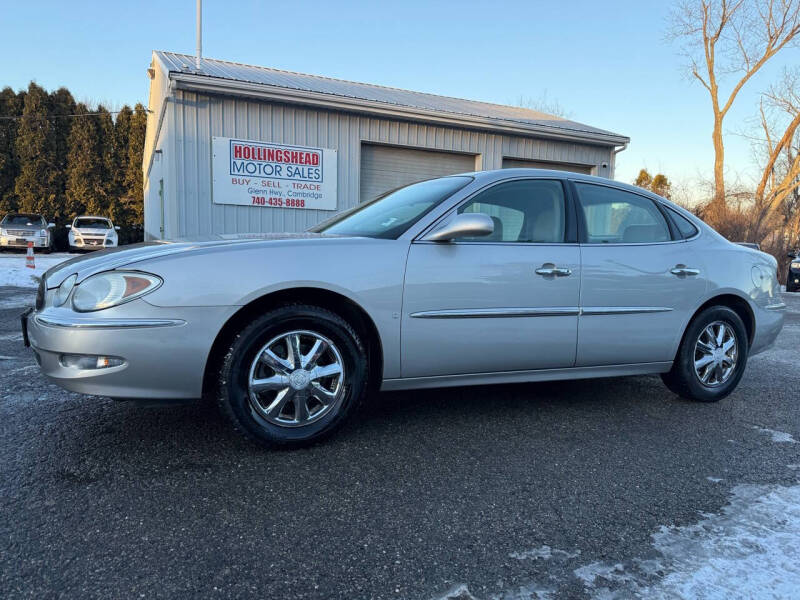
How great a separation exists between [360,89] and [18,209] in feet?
70.6

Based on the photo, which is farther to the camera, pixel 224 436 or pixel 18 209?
pixel 18 209

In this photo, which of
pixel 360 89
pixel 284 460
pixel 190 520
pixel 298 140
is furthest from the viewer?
pixel 360 89

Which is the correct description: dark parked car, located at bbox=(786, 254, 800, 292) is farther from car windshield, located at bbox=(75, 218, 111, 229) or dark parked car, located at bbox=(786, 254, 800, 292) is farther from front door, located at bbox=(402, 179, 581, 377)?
car windshield, located at bbox=(75, 218, 111, 229)

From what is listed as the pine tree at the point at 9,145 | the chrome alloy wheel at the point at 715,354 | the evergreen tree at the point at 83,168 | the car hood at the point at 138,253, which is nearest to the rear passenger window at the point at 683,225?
the chrome alloy wheel at the point at 715,354

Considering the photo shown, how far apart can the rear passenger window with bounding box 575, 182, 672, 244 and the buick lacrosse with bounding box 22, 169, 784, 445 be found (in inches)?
0.4

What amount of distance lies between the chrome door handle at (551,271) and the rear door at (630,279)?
0.15 m

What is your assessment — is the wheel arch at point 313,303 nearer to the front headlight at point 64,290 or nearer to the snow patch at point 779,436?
the front headlight at point 64,290

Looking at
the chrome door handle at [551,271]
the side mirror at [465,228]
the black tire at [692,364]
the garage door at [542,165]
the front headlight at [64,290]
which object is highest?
the garage door at [542,165]

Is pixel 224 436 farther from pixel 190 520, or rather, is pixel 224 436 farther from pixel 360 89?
pixel 360 89

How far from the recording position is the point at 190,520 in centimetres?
199

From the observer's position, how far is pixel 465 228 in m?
2.83

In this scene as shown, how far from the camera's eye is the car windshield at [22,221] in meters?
20.1

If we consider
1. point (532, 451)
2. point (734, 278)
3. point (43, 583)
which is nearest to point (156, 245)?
point (43, 583)

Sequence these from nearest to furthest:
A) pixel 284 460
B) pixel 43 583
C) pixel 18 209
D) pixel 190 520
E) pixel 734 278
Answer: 1. pixel 43 583
2. pixel 190 520
3. pixel 284 460
4. pixel 734 278
5. pixel 18 209
